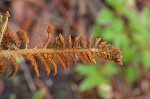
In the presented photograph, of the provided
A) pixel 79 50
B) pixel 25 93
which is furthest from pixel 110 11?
pixel 79 50

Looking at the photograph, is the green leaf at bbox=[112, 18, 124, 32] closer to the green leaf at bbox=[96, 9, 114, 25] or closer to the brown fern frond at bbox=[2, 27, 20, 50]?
the green leaf at bbox=[96, 9, 114, 25]

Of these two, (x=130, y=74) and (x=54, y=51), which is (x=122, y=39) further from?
(x=54, y=51)

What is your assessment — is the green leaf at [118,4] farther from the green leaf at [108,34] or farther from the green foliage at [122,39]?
the green leaf at [108,34]

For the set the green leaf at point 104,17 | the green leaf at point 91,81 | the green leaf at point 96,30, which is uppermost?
the green leaf at point 104,17

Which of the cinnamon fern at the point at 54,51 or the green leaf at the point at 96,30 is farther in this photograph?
the green leaf at the point at 96,30

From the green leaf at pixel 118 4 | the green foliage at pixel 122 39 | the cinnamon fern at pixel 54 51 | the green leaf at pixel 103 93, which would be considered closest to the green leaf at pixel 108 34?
the green foliage at pixel 122 39

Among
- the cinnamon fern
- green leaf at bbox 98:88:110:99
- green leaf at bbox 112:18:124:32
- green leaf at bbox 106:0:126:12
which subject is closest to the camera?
the cinnamon fern

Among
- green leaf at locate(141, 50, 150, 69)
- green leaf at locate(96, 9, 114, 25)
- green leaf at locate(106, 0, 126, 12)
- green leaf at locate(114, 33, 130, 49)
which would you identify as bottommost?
green leaf at locate(141, 50, 150, 69)

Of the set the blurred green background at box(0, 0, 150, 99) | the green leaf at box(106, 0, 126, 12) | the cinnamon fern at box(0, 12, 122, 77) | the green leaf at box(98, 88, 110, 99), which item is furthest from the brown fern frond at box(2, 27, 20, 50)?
the green leaf at box(106, 0, 126, 12)
